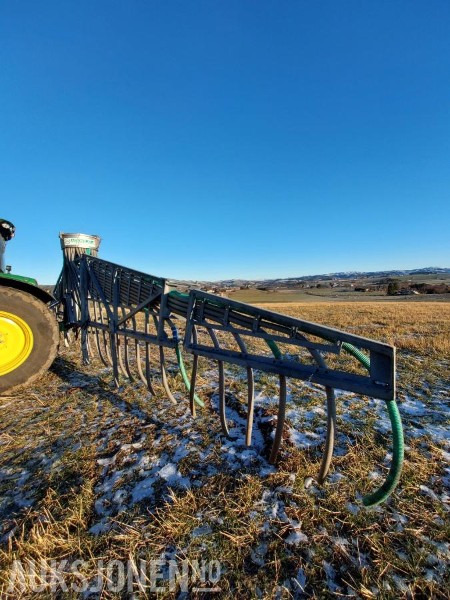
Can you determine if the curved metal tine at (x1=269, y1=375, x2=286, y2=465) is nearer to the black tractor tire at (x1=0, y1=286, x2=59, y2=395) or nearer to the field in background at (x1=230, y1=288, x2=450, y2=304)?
the black tractor tire at (x1=0, y1=286, x2=59, y2=395)

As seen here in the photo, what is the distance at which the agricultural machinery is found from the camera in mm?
2035

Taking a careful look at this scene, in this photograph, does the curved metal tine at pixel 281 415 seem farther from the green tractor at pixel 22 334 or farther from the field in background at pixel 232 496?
the green tractor at pixel 22 334

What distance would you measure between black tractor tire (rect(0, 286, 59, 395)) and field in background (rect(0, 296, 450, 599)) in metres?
0.43

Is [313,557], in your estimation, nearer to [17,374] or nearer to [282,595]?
[282,595]

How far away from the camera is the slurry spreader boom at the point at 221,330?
2.01 meters

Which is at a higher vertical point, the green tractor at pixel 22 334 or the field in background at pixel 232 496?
the green tractor at pixel 22 334

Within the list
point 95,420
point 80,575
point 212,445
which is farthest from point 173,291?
point 80,575

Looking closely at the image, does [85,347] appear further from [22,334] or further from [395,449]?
[395,449]

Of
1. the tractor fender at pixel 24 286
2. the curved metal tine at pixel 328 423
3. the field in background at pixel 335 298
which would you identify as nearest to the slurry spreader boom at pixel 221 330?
the curved metal tine at pixel 328 423

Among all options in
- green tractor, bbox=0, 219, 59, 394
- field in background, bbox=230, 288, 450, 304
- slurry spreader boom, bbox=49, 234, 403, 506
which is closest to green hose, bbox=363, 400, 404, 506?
slurry spreader boom, bbox=49, 234, 403, 506

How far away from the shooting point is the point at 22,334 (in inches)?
163

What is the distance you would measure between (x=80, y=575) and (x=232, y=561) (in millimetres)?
957

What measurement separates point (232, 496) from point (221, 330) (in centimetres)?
160

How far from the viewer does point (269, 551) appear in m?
1.86
